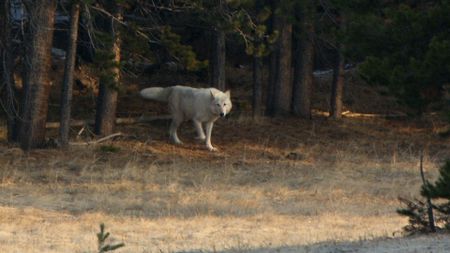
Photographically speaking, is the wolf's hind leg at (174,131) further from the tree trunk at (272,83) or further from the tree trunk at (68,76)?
the tree trunk at (272,83)

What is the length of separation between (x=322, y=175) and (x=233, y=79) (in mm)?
14848

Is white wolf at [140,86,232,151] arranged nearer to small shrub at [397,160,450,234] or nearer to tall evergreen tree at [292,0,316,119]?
tall evergreen tree at [292,0,316,119]

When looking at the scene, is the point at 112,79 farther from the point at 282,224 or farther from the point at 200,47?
the point at 200,47

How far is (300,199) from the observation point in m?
17.6

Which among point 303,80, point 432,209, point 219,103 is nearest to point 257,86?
point 303,80

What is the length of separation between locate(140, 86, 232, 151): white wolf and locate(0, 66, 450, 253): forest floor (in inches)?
17.6

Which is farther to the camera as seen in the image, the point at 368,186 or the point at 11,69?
the point at 11,69

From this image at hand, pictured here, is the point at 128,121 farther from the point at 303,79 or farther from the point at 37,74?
the point at 303,79

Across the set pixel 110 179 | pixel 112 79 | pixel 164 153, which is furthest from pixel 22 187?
pixel 164 153

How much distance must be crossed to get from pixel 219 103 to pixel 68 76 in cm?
345

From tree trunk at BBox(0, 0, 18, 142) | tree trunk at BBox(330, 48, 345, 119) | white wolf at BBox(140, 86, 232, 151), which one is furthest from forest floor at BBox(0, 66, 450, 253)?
tree trunk at BBox(0, 0, 18, 142)

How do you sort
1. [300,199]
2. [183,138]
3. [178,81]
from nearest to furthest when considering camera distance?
1. [300,199]
2. [183,138]
3. [178,81]

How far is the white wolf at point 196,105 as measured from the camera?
74.3ft

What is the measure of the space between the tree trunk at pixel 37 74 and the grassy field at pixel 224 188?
458 millimetres
